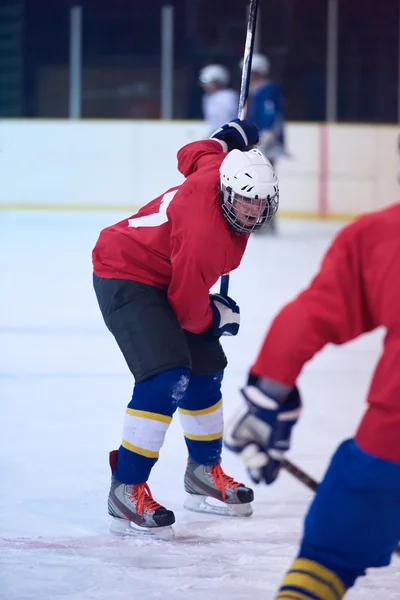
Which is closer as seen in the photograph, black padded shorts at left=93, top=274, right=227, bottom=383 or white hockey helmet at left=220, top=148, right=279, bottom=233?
white hockey helmet at left=220, top=148, right=279, bottom=233

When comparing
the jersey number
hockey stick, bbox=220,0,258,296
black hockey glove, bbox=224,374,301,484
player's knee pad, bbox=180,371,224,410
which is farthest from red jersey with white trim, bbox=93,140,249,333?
black hockey glove, bbox=224,374,301,484

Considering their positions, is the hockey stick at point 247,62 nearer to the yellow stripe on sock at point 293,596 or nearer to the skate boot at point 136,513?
the skate boot at point 136,513

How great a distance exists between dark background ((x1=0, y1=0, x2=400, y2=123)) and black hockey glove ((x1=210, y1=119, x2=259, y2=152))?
7952 mm

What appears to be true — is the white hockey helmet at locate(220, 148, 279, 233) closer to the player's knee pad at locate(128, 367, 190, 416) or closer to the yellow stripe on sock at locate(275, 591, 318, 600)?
the player's knee pad at locate(128, 367, 190, 416)

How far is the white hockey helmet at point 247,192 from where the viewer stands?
2504 mm

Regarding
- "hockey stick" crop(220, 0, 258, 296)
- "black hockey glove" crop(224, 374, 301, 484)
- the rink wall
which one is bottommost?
the rink wall

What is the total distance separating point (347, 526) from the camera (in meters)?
1.69

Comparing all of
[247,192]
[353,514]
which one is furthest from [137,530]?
[353,514]

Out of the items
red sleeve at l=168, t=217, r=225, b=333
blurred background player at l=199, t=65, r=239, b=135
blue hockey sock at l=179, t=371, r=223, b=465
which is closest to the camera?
red sleeve at l=168, t=217, r=225, b=333

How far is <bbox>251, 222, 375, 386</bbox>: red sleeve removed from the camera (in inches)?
66.9

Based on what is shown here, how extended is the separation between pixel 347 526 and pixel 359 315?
32 cm

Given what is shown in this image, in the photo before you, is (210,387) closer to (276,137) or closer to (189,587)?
(189,587)

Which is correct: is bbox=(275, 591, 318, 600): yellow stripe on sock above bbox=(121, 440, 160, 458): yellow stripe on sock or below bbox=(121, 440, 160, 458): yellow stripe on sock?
above

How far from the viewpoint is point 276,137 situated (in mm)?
9633
